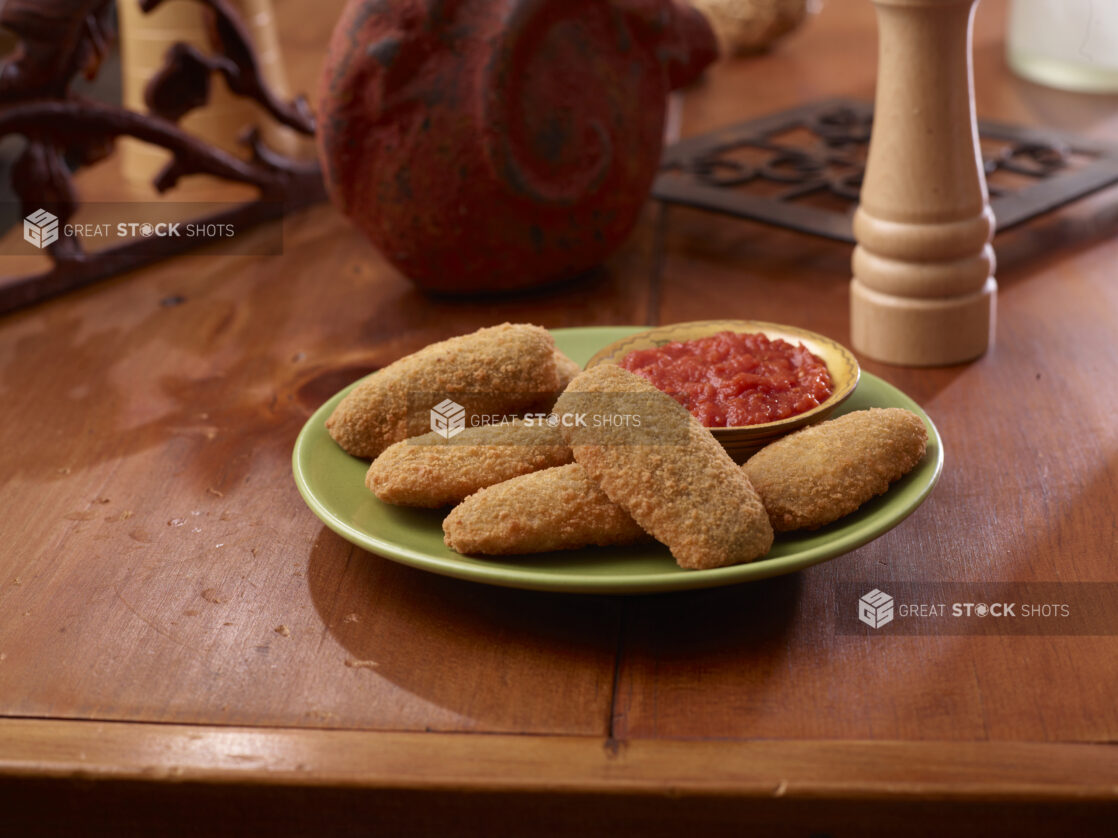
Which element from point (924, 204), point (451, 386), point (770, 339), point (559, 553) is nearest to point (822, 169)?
point (924, 204)

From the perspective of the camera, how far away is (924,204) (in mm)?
966

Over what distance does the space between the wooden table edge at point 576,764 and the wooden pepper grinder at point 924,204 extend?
0.52 m

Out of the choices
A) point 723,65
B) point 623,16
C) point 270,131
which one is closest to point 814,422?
point 623,16

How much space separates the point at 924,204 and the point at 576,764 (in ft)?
2.03

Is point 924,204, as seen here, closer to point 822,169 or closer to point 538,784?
point 822,169

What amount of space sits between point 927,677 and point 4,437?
793 millimetres

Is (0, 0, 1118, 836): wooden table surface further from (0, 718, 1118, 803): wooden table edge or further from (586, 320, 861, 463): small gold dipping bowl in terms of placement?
(586, 320, 861, 463): small gold dipping bowl

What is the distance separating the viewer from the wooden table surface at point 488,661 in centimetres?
56

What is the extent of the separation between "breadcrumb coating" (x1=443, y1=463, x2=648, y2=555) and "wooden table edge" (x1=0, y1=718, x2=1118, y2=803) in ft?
0.38

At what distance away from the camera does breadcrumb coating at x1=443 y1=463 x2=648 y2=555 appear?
0.66 meters

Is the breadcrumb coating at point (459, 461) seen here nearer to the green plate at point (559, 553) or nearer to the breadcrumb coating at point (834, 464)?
the green plate at point (559, 553)

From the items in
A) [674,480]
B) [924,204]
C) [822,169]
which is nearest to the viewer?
[674,480]

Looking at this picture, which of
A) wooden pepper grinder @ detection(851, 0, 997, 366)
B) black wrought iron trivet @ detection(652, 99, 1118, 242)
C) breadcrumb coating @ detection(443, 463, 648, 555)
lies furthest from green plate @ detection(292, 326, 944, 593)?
black wrought iron trivet @ detection(652, 99, 1118, 242)

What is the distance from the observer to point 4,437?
98cm
